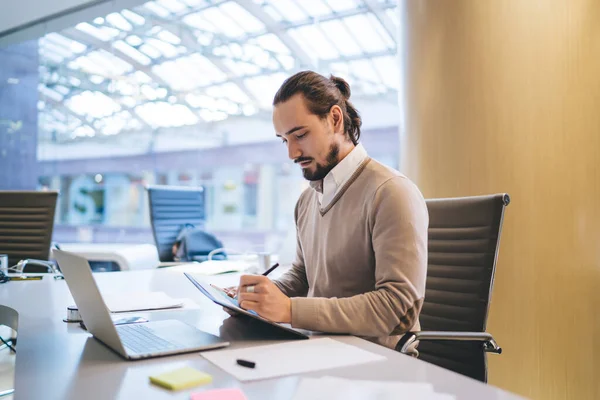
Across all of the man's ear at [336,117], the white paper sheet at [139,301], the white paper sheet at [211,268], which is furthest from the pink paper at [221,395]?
the white paper sheet at [211,268]

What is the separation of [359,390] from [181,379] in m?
0.28

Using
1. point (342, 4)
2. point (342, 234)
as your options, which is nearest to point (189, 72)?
point (342, 4)

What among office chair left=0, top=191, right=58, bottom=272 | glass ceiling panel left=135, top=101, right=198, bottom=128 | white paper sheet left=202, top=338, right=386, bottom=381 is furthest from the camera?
glass ceiling panel left=135, top=101, right=198, bottom=128

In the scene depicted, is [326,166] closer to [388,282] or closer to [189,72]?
[388,282]

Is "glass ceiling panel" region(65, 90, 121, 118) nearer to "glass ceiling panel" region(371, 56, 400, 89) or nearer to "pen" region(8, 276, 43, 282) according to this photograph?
"glass ceiling panel" region(371, 56, 400, 89)

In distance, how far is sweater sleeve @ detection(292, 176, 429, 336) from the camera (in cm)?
119

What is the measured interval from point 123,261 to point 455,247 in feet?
12.6

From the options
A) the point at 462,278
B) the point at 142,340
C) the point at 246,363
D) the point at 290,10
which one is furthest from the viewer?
the point at 290,10

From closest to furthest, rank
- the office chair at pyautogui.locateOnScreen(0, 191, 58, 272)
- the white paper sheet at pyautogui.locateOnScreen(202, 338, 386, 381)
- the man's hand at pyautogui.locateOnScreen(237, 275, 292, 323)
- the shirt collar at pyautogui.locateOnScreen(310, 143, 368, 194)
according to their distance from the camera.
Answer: the white paper sheet at pyautogui.locateOnScreen(202, 338, 386, 381)
the man's hand at pyautogui.locateOnScreen(237, 275, 292, 323)
the shirt collar at pyautogui.locateOnScreen(310, 143, 368, 194)
the office chair at pyautogui.locateOnScreen(0, 191, 58, 272)

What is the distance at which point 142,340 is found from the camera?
44.8 inches

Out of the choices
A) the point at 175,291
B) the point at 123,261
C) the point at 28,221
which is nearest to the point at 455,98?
the point at 175,291

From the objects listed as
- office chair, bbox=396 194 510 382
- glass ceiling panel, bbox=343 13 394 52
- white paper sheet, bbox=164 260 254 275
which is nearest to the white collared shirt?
office chair, bbox=396 194 510 382

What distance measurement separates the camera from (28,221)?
3.19 m

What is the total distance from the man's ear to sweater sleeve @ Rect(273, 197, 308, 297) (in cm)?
32
